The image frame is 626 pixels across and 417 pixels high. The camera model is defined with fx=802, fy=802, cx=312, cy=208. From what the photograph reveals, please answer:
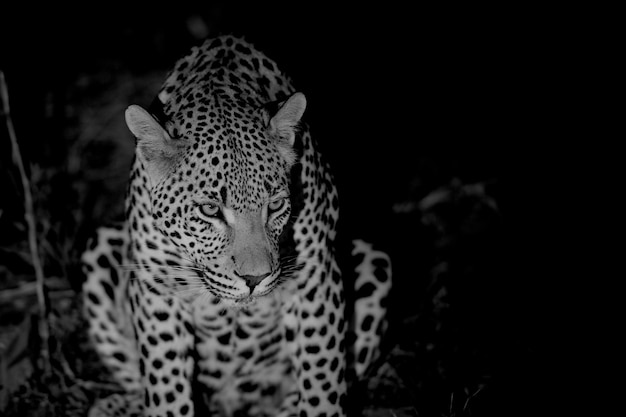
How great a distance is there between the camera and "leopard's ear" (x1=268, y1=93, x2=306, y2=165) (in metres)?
3.62

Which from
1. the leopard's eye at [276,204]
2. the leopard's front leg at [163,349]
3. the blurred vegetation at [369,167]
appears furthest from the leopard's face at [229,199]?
the blurred vegetation at [369,167]

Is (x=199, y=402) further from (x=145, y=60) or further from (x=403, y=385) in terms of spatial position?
(x=145, y=60)

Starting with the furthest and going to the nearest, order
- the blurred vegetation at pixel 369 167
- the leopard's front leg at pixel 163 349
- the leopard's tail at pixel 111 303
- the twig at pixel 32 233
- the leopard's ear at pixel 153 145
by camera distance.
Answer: the blurred vegetation at pixel 369 167
the leopard's tail at pixel 111 303
the twig at pixel 32 233
the leopard's front leg at pixel 163 349
the leopard's ear at pixel 153 145

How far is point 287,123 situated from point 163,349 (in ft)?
4.38

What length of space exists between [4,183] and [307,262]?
3.39 m

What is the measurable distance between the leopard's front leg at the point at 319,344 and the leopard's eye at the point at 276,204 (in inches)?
23.0

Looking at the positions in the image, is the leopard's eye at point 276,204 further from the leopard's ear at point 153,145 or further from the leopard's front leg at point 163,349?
the leopard's front leg at point 163,349

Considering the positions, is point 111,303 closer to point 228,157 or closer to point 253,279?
point 253,279

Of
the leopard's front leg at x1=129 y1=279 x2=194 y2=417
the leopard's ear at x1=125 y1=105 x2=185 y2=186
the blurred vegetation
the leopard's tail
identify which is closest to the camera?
the leopard's ear at x1=125 y1=105 x2=185 y2=186

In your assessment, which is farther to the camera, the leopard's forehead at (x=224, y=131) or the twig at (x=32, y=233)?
the twig at (x=32, y=233)

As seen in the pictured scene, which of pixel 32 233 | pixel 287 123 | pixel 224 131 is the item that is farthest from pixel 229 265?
pixel 32 233

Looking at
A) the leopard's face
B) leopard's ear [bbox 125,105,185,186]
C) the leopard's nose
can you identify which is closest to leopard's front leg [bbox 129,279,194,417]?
→ the leopard's face

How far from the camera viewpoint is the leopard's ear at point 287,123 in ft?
11.9

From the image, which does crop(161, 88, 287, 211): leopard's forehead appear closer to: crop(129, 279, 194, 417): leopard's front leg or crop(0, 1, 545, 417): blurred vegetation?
crop(129, 279, 194, 417): leopard's front leg
